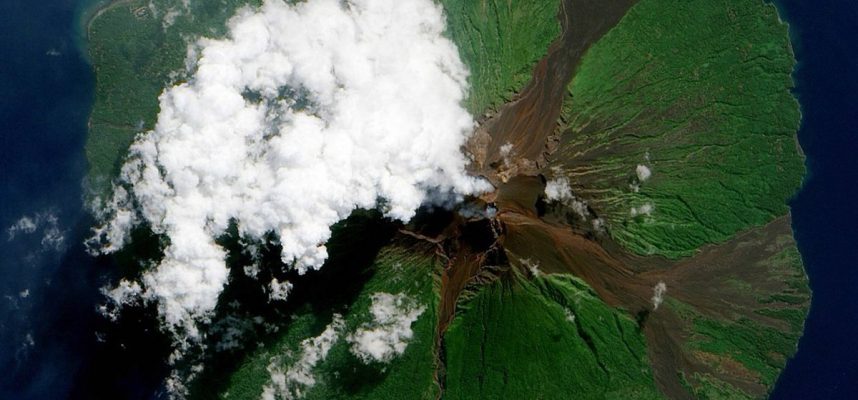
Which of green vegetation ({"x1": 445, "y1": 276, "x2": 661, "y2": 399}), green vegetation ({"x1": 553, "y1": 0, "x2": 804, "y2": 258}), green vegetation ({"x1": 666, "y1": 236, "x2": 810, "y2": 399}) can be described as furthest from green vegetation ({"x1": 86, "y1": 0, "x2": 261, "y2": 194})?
green vegetation ({"x1": 666, "y1": 236, "x2": 810, "y2": 399})

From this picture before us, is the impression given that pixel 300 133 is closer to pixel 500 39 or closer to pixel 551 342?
pixel 500 39

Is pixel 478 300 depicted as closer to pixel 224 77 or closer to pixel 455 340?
pixel 455 340

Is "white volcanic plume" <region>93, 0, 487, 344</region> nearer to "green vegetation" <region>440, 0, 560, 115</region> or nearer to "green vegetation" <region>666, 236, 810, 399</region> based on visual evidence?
"green vegetation" <region>440, 0, 560, 115</region>

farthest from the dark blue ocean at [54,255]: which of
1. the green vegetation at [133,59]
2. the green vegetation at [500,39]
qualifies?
the green vegetation at [500,39]

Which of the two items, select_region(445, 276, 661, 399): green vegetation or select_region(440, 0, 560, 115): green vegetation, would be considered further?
select_region(445, 276, 661, 399): green vegetation

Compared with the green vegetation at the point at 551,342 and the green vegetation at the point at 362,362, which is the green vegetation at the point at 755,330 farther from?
the green vegetation at the point at 362,362

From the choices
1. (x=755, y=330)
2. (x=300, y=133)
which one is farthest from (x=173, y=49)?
(x=755, y=330)
